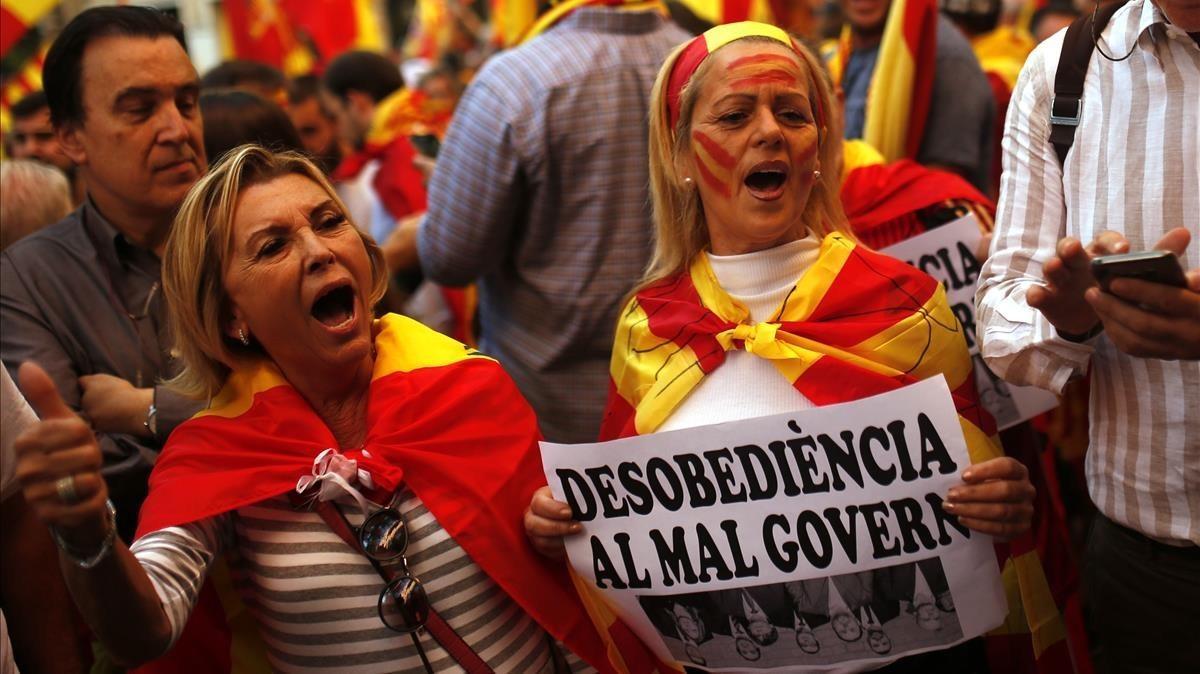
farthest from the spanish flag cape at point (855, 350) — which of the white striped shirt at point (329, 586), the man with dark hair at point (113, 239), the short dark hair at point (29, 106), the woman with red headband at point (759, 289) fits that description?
the short dark hair at point (29, 106)

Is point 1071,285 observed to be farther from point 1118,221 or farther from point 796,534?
point 796,534

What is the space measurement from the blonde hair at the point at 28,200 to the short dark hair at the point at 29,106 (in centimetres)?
205

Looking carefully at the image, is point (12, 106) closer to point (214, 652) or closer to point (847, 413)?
point (214, 652)

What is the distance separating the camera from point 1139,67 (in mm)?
2314

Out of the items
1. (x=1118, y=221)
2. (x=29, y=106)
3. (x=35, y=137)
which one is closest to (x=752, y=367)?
(x=1118, y=221)

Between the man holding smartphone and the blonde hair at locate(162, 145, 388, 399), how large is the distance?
142cm

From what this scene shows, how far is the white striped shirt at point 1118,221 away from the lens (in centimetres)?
227

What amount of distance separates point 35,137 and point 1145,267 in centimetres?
553

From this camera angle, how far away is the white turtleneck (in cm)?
262

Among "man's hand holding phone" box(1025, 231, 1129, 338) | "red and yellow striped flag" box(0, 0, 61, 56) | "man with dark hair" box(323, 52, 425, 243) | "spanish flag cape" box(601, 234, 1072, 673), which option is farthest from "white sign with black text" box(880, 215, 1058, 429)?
"red and yellow striped flag" box(0, 0, 61, 56)

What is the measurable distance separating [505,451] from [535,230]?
147cm

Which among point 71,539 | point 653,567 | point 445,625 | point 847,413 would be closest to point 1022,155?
point 847,413

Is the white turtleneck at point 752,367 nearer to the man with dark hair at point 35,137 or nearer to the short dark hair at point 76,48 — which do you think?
the short dark hair at point 76,48

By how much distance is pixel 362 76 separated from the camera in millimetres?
7559
